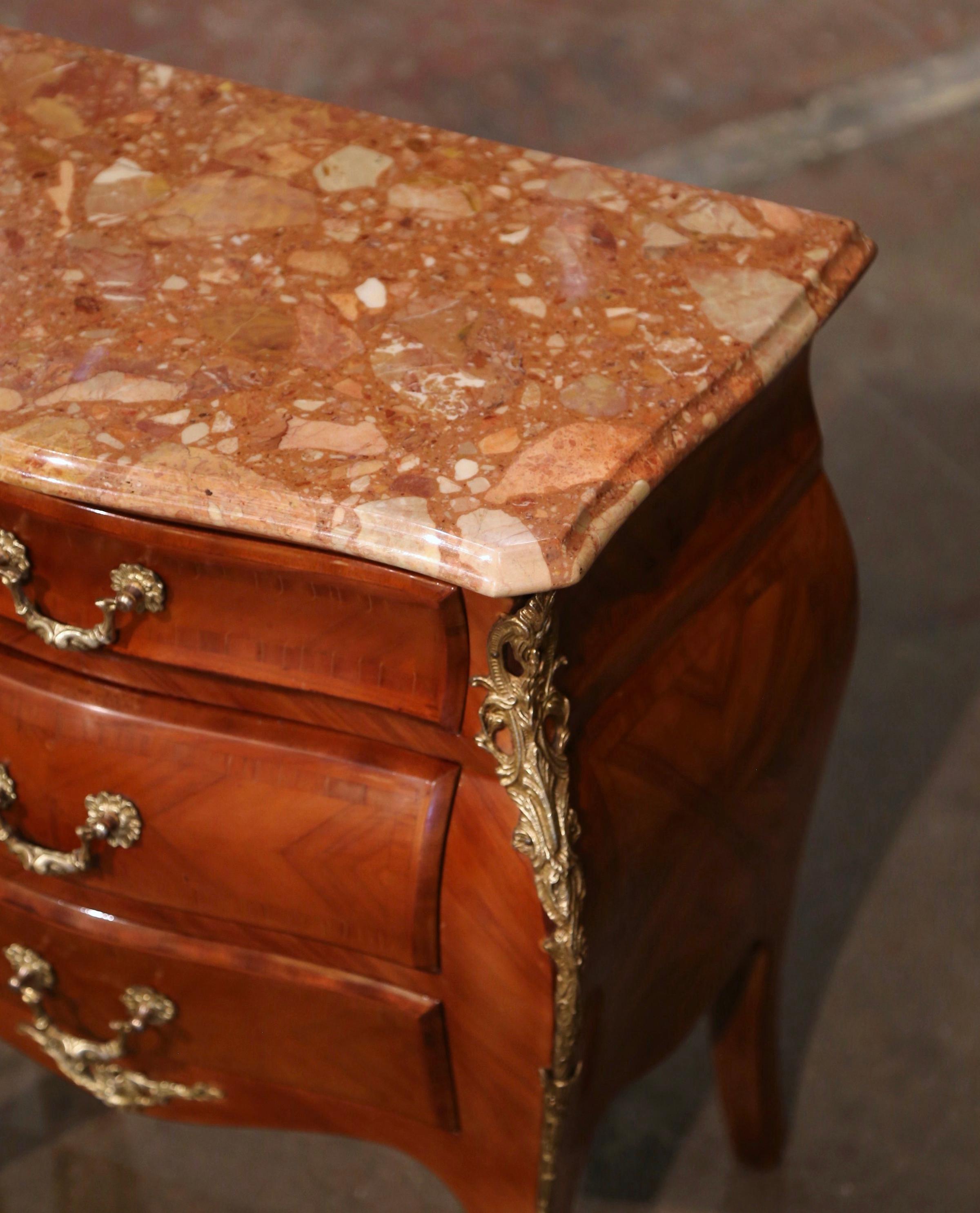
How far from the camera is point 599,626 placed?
677mm

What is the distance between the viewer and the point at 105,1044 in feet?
2.82

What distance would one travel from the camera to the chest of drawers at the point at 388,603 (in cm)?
62

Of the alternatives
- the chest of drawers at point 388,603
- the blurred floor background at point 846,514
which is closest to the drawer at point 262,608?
the chest of drawers at point 388,603

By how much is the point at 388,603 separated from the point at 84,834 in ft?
0.73

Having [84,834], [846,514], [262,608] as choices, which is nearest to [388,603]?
[262,608]

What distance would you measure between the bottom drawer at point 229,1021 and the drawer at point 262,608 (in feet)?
0.59

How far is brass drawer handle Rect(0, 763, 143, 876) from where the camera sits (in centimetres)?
73

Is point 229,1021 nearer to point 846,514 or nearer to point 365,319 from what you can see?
point 365,319

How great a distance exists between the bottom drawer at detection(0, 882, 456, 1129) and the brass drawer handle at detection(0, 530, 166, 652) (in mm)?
188

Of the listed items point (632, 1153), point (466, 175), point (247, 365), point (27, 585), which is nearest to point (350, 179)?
point (466, 175)

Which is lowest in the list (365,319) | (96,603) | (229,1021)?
(229,1021)

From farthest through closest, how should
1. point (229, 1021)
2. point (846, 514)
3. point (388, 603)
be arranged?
point (846, 514), point (229, 1021), point (388, 603)

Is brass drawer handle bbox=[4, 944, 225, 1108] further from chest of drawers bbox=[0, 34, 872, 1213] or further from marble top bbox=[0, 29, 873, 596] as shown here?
marble top bbox=[0, 29, 873, 596]

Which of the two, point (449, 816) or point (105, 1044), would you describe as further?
point (105, 1044)
